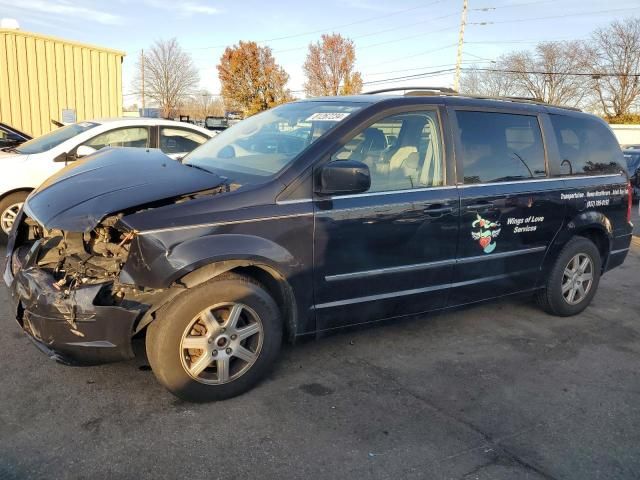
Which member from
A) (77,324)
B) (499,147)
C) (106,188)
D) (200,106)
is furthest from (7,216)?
(200,106)

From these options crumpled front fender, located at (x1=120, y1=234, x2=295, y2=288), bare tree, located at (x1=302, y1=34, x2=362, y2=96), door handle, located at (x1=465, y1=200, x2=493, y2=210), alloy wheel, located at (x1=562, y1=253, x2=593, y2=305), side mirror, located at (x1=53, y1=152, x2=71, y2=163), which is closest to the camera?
crumpled front fender, located at (x1=120, y1=234, x2=295, y2=288)

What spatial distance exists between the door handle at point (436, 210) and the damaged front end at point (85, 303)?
1.94m

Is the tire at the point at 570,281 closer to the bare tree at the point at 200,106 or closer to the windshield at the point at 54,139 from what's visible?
the windshield at the point at 54,139

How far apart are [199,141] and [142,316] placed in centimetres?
499

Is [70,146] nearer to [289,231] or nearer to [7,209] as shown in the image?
[7,209]

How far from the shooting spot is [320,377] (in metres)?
3.58

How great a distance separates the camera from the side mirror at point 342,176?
10.6 ft

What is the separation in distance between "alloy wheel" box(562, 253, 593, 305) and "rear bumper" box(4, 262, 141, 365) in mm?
3799

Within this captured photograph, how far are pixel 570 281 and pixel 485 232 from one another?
142cm

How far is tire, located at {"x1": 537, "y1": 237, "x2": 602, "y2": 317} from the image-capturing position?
480 cm

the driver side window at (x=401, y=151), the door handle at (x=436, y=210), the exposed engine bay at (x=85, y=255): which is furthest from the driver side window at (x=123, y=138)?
the door handle at (x=436, y=210)

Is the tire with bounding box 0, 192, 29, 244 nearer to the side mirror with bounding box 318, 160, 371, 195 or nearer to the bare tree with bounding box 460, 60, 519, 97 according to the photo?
the side mirror with bounding box 318, 160, 371, 195

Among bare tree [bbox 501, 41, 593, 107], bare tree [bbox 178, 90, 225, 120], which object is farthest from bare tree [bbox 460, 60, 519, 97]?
bare tree [bbox 178, 90, 225, 120]

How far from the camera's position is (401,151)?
3791mm
